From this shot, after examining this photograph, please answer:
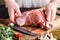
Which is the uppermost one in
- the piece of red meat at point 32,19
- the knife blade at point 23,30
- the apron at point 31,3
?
the apron at point 31,3

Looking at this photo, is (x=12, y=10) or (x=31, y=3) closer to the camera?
(x=12, y=10)

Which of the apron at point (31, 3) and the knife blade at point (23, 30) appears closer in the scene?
the knife blade at point (23, 30)

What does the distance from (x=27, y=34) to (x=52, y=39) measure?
0.14m

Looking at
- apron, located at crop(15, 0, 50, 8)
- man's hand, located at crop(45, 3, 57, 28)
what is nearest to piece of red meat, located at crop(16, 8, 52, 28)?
man's hand, located at crop(45, 3, 57, 28)

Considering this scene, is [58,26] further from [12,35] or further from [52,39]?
[12,35]

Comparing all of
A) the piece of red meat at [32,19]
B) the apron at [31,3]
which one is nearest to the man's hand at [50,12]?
the piece of red meat at [32,19]

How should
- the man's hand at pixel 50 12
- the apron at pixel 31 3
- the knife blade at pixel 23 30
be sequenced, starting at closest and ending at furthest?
the knife blade at pixel 23 30, the man's hand at pixel 50 12, the apron at pixel 31 3

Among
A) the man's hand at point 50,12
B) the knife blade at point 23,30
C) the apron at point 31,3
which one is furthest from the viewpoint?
the apron at point 31,3

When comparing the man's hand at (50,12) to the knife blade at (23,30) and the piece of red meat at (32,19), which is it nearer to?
the piece of red meat at (32,19)

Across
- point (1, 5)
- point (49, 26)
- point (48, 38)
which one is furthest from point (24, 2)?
point (48, 38)

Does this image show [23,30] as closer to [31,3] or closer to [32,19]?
[32,19]

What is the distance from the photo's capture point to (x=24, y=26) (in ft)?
3.10

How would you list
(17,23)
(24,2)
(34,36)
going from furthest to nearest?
(24,2), (17,23), (34,36)

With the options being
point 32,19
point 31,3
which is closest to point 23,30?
point 32,19
